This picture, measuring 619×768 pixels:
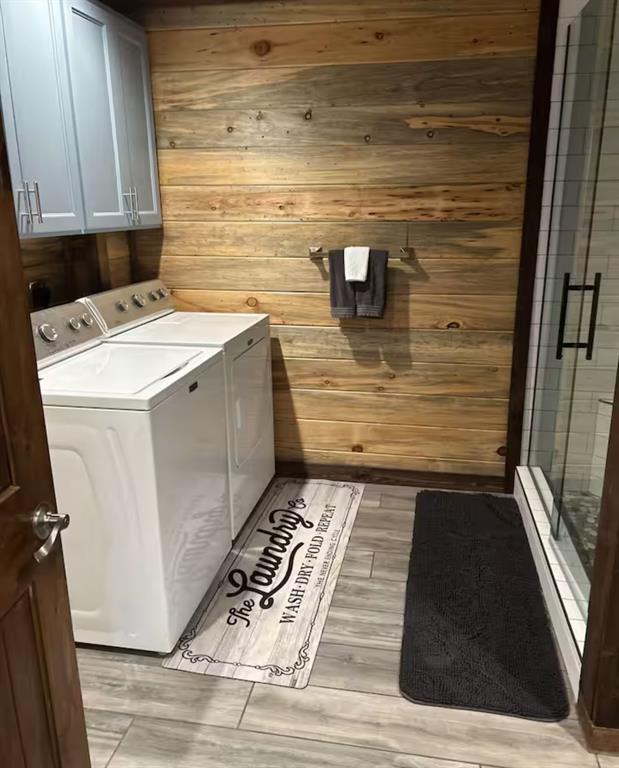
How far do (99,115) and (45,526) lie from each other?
198cm

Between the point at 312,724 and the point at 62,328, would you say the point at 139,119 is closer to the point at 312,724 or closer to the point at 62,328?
the point at 62,328

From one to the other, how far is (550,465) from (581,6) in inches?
76.6

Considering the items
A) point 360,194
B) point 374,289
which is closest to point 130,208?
point 360,194

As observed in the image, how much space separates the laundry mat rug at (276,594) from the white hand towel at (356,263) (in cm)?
112

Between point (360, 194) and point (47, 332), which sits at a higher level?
point (360, 194)

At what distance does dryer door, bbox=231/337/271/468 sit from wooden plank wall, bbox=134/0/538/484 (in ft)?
0.79

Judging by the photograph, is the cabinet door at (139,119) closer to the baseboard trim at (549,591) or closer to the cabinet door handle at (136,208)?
the cabinet door handle at (136,208)

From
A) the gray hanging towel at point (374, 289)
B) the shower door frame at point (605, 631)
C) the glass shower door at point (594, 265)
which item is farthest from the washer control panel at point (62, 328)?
the glass shower door at point (594, 265)

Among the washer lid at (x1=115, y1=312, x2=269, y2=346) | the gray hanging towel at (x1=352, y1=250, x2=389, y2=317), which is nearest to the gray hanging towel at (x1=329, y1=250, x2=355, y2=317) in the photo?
the gray hanging towel at (x1=352, y1=250, x2=389, y2=317)

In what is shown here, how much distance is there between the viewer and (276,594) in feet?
8.14

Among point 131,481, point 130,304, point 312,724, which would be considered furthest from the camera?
point 130,304

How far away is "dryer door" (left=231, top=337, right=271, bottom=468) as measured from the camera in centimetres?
273

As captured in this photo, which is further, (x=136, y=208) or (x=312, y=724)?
(x=136, y=208)

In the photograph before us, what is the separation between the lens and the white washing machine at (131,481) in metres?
1.94
